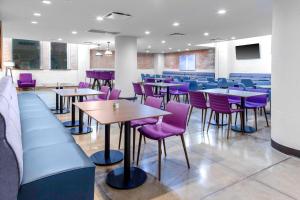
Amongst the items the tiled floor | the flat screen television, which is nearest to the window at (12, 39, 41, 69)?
the flat screen television

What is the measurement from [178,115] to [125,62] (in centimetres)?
626

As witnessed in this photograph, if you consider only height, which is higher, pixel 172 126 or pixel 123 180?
pixel 172 126

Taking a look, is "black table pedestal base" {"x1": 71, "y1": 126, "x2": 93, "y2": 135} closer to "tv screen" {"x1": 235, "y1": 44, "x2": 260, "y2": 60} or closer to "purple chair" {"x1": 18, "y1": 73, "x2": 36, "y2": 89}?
"purple chair" {"x1": 18, "y1": 73, "x2": 36, "y2": 89}

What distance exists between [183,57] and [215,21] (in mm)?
9682

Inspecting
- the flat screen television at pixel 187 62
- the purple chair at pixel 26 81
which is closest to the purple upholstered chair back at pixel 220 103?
the purple chair at pixel 26 81

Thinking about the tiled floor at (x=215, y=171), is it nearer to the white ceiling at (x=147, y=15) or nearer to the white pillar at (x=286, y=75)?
the white pillar at (x=286, y=75)

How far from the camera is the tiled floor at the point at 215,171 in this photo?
2.22m

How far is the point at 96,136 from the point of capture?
4102 millimetres

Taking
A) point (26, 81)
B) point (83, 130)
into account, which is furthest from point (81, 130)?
point (26, 81)

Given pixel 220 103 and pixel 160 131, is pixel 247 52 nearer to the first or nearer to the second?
pixel 220 103

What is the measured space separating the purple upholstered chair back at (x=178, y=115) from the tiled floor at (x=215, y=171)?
534mm

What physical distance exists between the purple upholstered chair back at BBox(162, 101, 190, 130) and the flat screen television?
12103mm

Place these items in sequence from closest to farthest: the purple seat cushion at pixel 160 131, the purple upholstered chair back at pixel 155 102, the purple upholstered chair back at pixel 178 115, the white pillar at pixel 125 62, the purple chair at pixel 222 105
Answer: the purple seat cushion at pixel 160 131, the purple upholstered chair back at pixel 178 115, the purple upholstered chair back at pixel 155 102, the purple chair at pixel 222 105, the white pillar at pixel 125 62

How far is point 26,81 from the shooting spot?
11539 millimetres
